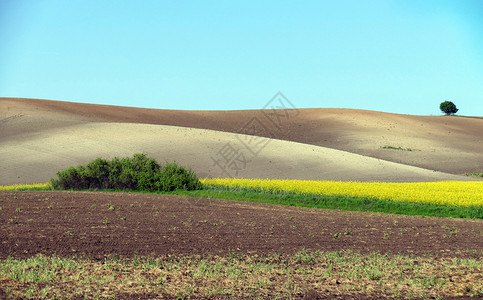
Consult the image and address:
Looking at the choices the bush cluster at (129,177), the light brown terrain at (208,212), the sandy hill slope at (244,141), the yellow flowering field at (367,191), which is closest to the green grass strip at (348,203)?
the yellow flowering field at (367,191)

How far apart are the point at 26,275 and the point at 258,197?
1580 centimetres

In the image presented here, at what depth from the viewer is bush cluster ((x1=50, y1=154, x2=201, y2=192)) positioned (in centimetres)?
2675

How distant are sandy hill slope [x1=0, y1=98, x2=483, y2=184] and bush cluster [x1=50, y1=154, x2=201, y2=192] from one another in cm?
563

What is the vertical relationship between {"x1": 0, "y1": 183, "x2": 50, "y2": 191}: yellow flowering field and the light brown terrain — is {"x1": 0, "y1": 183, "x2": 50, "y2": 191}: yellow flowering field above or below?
below

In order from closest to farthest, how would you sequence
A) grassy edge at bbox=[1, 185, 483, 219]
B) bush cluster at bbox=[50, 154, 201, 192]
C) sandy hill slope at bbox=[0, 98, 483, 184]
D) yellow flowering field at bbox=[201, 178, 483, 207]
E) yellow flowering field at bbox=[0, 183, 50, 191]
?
grassy edge at bbox=[1, 185, 483, 219]
yellow flowering field at bbox=[201, 178, 483, 207]
bush cluster at bbox=[50, 154, 201, 192]
yellow flowering field at bbox=[0, 183, 50, 191]
sandy hill slope at bbox=[0, 98, 483, 184]

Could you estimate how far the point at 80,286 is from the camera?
10.0m

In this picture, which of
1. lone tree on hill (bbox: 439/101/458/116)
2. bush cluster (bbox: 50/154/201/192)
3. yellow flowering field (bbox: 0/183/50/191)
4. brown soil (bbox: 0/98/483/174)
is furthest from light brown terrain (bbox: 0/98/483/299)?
lone tree on hill (bbox: 439/101/458/116)

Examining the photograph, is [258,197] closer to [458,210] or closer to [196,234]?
[458,210]

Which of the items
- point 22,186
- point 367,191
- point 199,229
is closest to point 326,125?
point 367,191

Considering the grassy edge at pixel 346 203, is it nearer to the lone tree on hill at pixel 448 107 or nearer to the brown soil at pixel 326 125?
the brown soil at pixel 326 125

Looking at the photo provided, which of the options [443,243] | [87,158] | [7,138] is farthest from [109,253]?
[7,138]

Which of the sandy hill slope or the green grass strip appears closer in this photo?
the green grass strip

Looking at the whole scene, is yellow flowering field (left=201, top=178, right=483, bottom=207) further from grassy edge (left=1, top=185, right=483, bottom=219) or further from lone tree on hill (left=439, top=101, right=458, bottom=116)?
lone tree on hill (left=439, top=101, right=458, bottom=116)

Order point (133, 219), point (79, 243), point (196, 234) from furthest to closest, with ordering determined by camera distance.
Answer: point (133, 219) → point (196, 234) → point (79, 243)
